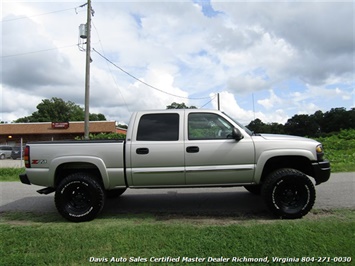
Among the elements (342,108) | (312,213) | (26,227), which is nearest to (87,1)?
(26,227)

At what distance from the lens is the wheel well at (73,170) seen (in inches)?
215

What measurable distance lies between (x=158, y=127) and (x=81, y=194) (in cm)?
178

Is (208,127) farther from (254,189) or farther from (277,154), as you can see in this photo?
(254,189)

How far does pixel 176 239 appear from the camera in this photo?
13.6 feet

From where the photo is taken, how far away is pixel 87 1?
16.8 meters

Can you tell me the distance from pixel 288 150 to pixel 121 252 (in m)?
3.15

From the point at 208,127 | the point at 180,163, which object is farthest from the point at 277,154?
the point at 180,163

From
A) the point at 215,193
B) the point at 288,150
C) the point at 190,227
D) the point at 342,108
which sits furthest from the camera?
the point at 342,108

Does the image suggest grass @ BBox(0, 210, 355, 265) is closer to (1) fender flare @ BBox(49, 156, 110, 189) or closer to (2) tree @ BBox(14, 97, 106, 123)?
(1) fender flare @ BBox(49, 156, 110, 189)

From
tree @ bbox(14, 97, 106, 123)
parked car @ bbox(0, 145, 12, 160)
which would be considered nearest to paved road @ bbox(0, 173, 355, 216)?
parked car @ bbox(0, 145, 12, 160)

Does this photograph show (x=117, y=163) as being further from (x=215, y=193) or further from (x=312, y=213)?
(x=312, y=213)

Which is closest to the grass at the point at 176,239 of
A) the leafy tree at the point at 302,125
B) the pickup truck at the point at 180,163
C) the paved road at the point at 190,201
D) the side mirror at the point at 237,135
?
the pickup truck at the point at 180,163

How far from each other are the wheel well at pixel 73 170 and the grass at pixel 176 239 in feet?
2.71

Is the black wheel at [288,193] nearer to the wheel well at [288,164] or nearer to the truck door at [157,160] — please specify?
the wheel well at [288,164]
